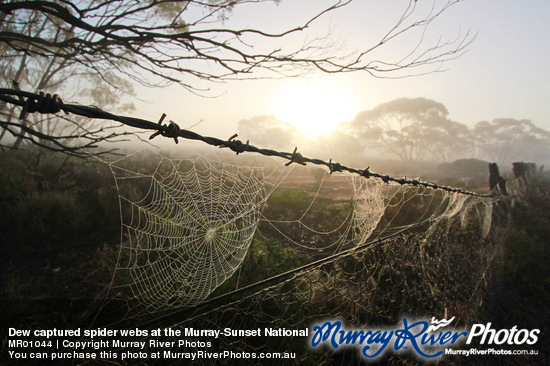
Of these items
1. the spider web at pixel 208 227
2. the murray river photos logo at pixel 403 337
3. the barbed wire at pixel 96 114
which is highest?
the barbed wire at pixel 96 114

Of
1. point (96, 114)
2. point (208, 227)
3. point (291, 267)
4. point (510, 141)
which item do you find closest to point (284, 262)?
point (291, 267)

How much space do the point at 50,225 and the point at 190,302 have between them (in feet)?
17.5

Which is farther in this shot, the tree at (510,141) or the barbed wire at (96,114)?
the tree at (510,141)

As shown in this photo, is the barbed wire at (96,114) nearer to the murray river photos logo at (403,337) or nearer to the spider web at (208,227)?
the spider web at (208,227)

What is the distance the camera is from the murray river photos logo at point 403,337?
7.48 feet

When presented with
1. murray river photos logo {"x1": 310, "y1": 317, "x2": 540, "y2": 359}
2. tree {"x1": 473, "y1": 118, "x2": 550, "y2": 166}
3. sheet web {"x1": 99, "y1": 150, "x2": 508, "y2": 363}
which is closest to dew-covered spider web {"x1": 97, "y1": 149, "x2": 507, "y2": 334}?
sheet web {"x1": 99, "y1": 150, "x2": 508, "y2": 363}

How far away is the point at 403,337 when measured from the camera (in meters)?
2.54

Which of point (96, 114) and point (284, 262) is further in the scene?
point (284, 262)

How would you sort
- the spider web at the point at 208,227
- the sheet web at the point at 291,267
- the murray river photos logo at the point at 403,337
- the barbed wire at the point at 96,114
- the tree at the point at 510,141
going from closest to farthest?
the barbed wire at the point at 96,114 → the murray river photos logo at the point at 403,337 → the sheet web at the point at 291,267 → the spider web at the point at 208,227 → the tree at the point at 510,141

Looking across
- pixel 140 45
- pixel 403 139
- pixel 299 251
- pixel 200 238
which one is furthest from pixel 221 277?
pixel 403 139

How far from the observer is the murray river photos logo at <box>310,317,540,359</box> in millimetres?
2279

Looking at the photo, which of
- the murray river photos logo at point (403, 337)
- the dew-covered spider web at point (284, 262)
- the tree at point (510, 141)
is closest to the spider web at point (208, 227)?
the dew-covered spider web at point (284, 262)

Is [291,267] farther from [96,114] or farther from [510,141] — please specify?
[510,141]

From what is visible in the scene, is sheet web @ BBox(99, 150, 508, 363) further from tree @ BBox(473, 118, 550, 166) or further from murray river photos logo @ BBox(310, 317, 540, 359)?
tree @ BBox(473, 118, 550, 166)
